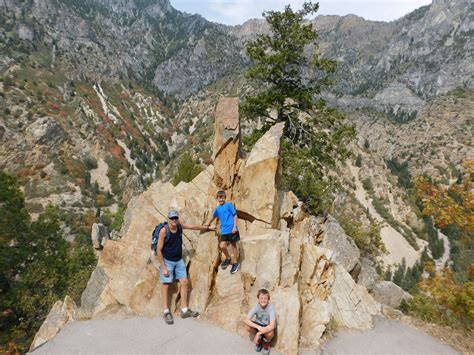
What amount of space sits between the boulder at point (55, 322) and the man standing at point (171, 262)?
9.32ft

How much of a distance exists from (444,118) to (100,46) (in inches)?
8696

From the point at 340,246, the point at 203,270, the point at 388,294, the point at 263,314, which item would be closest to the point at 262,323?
the point at 263,314

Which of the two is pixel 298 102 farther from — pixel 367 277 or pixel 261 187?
pixel 367 277

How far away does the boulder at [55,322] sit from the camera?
26.4ft

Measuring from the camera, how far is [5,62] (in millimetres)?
111688

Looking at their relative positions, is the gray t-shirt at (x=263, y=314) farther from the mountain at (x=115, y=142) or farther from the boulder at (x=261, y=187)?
the mountain at (x=115, y=142)

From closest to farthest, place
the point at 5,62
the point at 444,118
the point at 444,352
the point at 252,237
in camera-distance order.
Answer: the point at 444,352
the point at 252,237
the point at 5,62
the point at 444,118

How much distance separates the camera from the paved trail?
736 centimetres

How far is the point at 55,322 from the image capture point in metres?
8.48

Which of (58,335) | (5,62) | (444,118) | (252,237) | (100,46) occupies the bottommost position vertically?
(58,335)

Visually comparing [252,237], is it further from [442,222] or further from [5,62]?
[5,62]

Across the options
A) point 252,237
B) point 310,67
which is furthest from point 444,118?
point 252,237

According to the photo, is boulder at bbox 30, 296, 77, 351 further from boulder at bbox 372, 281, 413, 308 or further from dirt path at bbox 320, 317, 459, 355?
boulder at bbox 372, 281, 413, 308

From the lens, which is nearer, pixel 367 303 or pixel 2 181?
pixel 367 303
